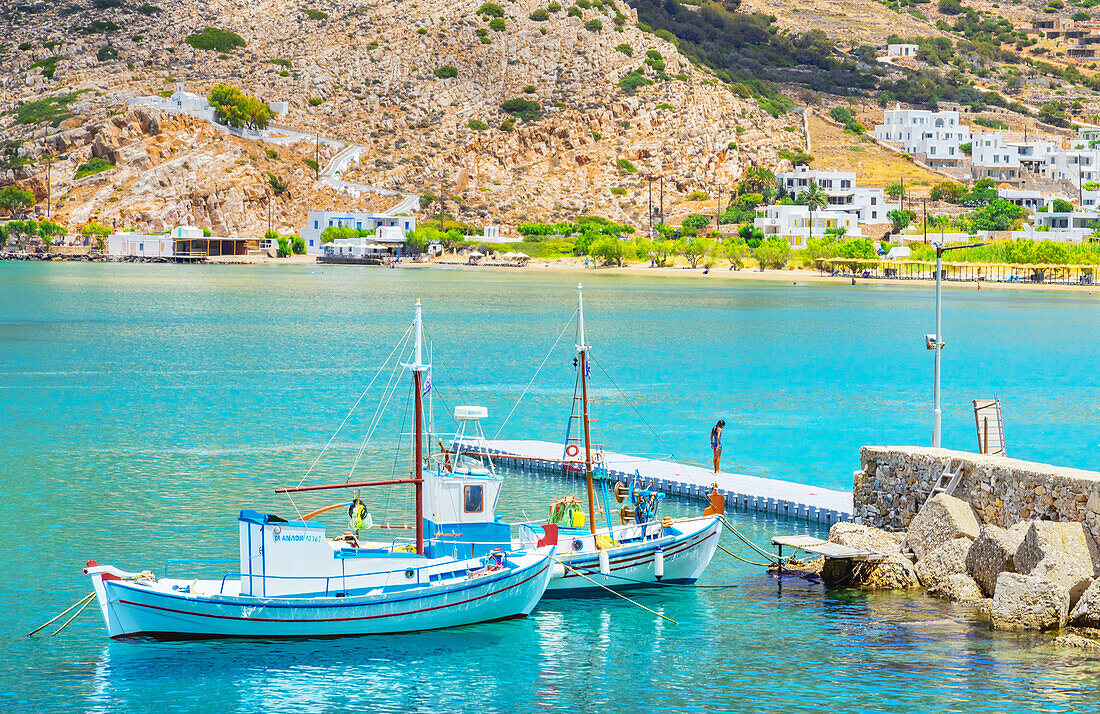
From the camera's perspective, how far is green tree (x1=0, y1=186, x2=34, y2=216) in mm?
188750

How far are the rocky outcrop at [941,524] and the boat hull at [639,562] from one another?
13.7ft

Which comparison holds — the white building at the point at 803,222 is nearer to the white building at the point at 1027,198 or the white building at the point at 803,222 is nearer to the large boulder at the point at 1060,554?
the white building at the point at 1027,198

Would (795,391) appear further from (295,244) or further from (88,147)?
(88,147)

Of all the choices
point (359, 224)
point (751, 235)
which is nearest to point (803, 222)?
point (751, 235)

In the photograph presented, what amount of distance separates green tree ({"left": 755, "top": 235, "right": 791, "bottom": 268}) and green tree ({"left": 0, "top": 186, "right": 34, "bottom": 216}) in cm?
10930

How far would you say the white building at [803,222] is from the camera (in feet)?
535

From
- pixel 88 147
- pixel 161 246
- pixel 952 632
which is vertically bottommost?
pixel 952 632

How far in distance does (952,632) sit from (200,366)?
4958 centimetres

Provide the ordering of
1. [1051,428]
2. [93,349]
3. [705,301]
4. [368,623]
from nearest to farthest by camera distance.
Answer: [368,623]
[1051,428]
[93,349]
[705,301]

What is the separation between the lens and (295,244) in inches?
7461

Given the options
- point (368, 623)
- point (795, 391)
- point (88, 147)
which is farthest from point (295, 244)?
point (368, 623)

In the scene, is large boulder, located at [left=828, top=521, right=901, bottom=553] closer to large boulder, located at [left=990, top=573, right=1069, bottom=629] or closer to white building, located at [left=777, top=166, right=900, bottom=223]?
large boulder, located at [left=990, top=573, right=1069, bottom=629]

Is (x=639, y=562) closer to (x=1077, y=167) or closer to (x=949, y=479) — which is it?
(x=949, y=479)

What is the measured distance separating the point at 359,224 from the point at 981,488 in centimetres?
16799
